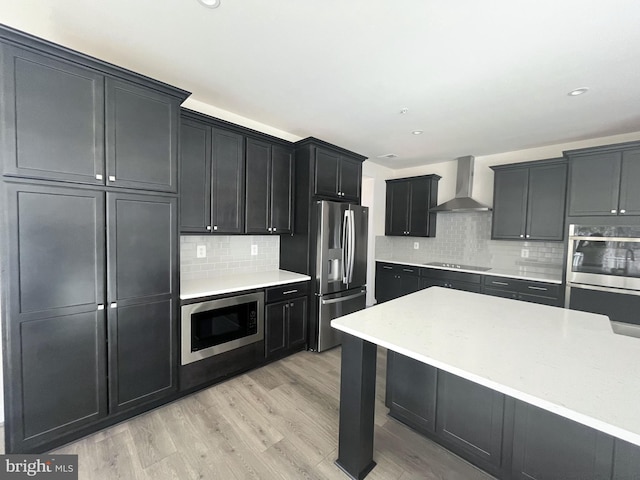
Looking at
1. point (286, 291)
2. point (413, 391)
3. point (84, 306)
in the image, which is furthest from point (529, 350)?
point (84, 306)

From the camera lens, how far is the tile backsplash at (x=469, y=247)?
377 centimetres

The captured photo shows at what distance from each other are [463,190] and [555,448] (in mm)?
3715

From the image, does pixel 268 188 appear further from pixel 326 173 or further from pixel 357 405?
pixel 357 405

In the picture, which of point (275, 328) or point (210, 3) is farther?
point (275, 328)

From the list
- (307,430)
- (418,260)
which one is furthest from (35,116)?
(418,260)

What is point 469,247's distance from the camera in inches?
173

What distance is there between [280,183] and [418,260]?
3184mm

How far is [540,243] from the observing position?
12.3ft

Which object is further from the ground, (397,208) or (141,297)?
(397,208)

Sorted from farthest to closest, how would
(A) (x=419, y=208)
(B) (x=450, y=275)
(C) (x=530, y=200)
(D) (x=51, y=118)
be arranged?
1. (A) (x=419, y=208)
2. (B) (x=450, y=275)
3. (C) (x=530, y=200)
4. (D) (x=51, y=118)

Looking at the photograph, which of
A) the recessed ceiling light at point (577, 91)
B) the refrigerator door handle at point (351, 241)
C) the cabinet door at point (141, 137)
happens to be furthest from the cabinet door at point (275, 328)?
the recessed ceiling light at point (577, 91)

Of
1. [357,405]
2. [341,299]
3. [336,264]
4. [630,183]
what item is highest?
[630,183]

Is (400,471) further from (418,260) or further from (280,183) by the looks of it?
(418,260)

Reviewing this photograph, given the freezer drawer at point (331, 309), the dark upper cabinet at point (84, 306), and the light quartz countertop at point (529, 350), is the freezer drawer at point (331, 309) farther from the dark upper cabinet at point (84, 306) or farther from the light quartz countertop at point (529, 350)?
the dark upper cabinet at point (84, 306)
